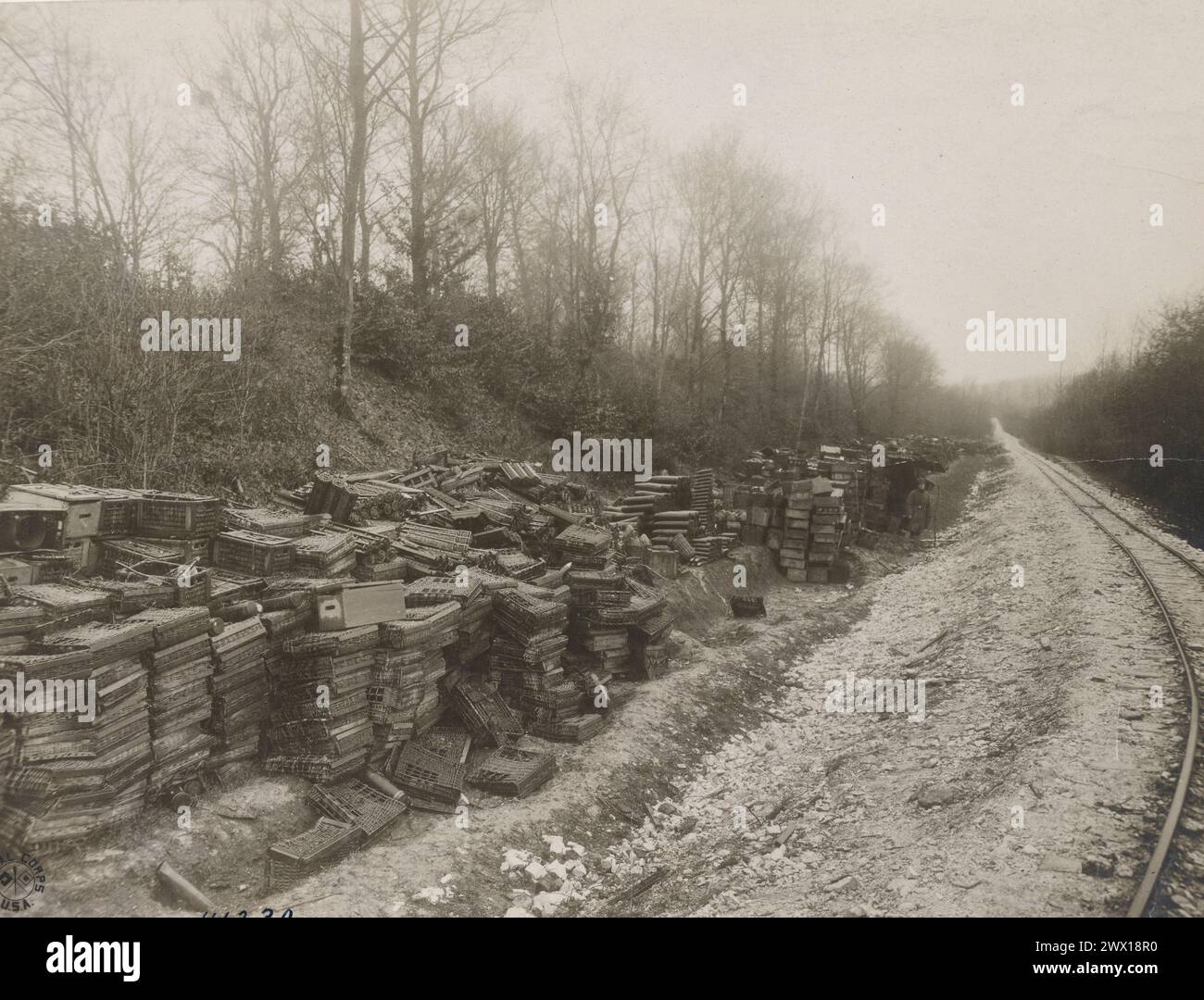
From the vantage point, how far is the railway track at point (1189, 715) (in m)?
4.76

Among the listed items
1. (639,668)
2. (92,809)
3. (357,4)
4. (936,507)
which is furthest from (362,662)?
(936,507)

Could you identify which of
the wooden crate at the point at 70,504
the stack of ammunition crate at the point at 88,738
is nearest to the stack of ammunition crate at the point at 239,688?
the stack of ammunition crate at the point at 88,738

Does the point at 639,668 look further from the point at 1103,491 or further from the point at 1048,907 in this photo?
the point at 1103,491

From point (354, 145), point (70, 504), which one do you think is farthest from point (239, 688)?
point (354, 145)

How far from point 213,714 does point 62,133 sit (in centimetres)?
1844

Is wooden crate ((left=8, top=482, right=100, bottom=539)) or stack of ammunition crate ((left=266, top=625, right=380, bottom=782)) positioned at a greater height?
wooden crate ((left=8, top=482, right=100, bottom=539))

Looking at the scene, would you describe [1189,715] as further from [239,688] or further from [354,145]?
[354,145]

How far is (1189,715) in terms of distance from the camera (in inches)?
288

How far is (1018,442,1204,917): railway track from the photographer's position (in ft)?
15.6

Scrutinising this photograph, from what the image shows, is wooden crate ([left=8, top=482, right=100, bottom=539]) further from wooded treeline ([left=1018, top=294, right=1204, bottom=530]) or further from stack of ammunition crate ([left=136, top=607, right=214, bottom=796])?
wooded treeline ([left=1018, top=294, right=1204, bottom=530])

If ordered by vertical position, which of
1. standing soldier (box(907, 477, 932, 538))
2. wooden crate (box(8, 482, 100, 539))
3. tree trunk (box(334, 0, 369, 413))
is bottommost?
standing soldier (box(907, 477, 932, 538))

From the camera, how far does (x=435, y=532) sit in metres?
9.81

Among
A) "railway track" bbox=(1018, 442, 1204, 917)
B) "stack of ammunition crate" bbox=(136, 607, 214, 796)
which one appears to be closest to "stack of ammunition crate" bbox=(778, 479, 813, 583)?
"railway track" bbox=(1018, 442, 1204, 917)
